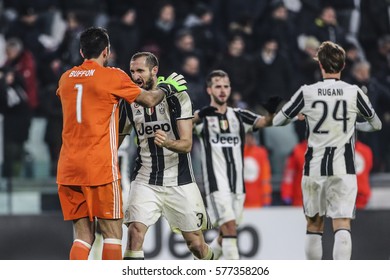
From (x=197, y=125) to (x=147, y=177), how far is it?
2121 mm

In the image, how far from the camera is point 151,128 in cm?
996

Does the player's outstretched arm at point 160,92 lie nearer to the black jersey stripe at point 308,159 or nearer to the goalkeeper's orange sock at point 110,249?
the goalkeeper's orange sock at point 110,249

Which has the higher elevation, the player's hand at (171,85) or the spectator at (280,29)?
the spectator at (280,29)

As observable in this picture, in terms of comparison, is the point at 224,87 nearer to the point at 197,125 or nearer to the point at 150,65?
the point at 197,125

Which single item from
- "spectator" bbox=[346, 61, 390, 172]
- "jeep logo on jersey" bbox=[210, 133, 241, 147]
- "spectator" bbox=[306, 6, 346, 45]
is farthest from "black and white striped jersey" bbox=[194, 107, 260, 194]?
"spectator" bbox=[306, 6, 346, 45]

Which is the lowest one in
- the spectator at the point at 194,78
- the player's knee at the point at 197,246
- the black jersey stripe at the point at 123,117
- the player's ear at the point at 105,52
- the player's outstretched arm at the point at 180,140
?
the player's knee at the point at 197,246

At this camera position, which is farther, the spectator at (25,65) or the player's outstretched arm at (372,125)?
the spectator at (25,65)

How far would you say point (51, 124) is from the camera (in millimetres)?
14523

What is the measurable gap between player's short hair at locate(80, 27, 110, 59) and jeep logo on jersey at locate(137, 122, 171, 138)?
2.92 feet

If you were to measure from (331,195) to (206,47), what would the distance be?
19.7 feet

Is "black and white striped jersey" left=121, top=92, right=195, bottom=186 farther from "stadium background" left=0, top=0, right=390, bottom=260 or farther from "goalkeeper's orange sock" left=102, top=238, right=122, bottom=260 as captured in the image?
"stadium background" left=0, top=0, right=390, bottom=260

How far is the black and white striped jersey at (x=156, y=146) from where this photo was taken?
9906 mm

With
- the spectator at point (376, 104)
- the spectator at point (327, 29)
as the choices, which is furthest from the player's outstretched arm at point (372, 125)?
the spectator at point (327, 29)

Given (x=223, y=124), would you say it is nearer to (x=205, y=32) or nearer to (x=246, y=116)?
(x=246, y=116)
